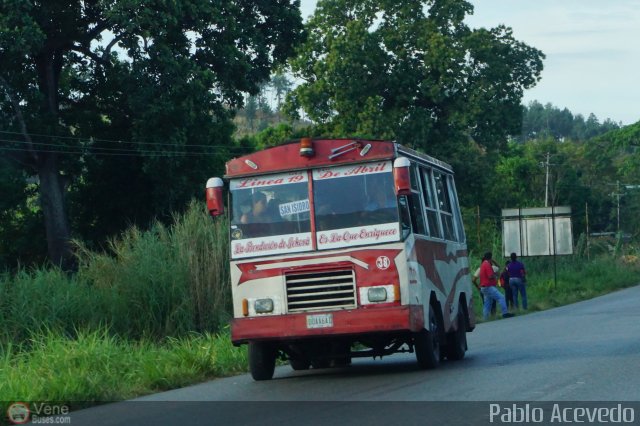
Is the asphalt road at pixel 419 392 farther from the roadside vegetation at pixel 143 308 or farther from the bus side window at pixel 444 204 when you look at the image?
the bus side window at pixel 444 204

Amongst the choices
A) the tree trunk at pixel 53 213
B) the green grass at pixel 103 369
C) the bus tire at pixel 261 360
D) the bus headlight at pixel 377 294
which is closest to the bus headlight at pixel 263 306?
the bus tire at pixel 261 360

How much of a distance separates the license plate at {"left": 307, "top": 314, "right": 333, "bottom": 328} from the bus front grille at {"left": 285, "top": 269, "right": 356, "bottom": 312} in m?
0.13

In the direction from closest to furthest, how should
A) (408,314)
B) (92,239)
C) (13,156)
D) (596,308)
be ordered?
(408,314) → (596,308) → (13,156) → (92,239)

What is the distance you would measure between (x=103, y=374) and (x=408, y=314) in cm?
377

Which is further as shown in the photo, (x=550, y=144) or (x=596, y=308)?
(x=550, y=144)

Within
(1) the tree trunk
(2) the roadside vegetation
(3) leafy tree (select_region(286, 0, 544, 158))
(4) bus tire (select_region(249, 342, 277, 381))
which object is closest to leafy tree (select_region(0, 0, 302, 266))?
(1) the tree trunk

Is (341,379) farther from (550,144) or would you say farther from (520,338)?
(550,144)

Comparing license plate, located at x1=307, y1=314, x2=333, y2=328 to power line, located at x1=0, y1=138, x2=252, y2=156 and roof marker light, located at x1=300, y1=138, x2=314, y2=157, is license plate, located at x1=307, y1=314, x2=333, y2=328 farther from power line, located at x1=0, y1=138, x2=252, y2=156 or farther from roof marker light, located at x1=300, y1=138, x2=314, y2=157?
power line, located at x1=0, y1=138, x2=252, y2=156

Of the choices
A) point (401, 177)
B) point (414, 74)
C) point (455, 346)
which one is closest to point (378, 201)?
point (401, 177)

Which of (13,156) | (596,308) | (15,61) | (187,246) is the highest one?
(15,61)

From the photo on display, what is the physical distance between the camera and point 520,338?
20.5 meters

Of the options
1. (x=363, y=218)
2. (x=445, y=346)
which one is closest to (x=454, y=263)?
(x=445, y=346)

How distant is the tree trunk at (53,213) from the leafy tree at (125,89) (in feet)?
0.10

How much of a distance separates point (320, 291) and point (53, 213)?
22.7 metres
